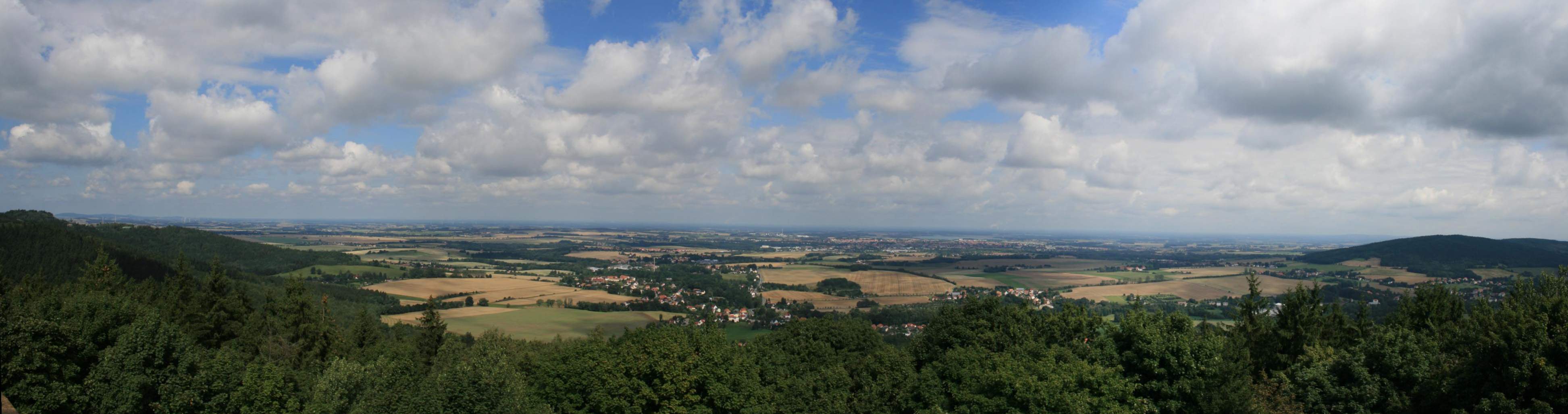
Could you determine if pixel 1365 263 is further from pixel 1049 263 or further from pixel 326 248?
pixel 326 248

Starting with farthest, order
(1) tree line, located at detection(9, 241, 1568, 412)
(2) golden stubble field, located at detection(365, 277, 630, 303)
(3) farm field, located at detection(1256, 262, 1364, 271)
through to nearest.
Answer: (3) farm field, located at detection(1256, 262, 1364, 271) < (2) golden stubble field, located at detection(365, 277, 630, 303) < (1) tree line, located at detection(9, 241, 1568, 412)

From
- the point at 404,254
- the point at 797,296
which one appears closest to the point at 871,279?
the point at 797,296

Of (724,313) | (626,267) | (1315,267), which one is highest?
(1315,267)

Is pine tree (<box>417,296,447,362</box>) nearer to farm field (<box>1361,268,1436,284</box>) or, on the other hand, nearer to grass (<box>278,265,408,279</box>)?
grass (<box>278,265,408,279</box>)

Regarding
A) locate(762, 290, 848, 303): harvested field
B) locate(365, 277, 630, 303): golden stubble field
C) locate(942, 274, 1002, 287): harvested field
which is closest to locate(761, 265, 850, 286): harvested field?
locate(762, 290, 848, 303): harvested field

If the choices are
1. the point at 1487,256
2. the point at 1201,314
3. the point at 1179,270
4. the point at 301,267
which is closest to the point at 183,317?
the point at 1201,314

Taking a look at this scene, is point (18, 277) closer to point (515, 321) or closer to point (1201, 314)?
point (515, 321)
